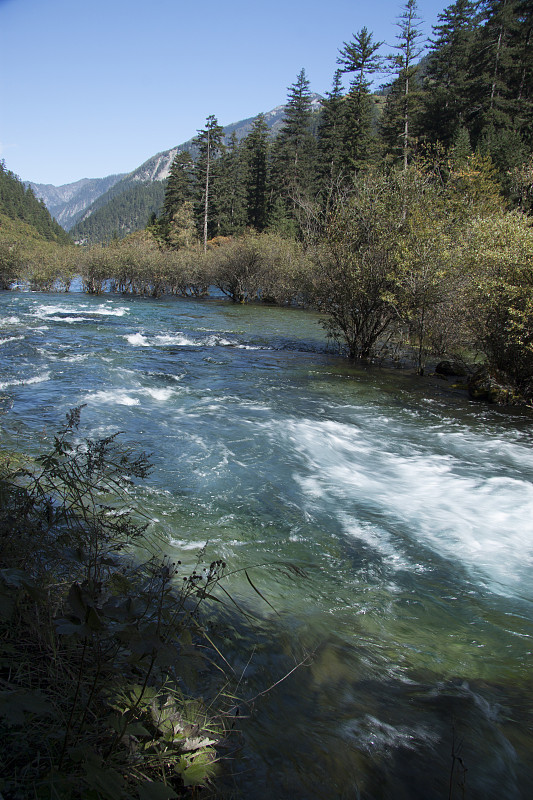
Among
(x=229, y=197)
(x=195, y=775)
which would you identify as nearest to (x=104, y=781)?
(x=195, y=775)

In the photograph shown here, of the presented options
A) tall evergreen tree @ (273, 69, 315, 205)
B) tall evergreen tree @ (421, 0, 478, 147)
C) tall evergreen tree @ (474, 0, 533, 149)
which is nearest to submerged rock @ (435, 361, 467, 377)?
tall evergreen tree @ (474, 0, 533, 149)

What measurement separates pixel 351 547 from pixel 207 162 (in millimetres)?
65204

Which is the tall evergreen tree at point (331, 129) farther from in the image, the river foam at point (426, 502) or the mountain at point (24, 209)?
the mountain at point (24, 209)

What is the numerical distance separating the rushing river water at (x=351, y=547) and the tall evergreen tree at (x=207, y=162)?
49.2 meters

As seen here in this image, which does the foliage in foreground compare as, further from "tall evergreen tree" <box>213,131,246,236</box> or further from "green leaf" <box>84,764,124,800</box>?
"tall evergreen tree" <box>213,131,246,236</box>

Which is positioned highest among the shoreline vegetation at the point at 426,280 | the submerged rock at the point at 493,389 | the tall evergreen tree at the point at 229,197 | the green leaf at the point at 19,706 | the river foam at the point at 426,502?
the tall evergreen tree at the point at 229,197

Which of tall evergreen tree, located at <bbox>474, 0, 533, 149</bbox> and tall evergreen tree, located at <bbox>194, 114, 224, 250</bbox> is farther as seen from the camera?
tall evergreen tree, located at <bbox>194, 114, 224, 250</bbox>

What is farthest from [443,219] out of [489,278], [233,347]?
[233,347]

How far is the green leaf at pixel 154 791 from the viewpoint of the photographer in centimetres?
165

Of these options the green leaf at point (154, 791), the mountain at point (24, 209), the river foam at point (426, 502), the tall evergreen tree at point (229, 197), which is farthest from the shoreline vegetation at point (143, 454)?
the mountain at point (24, 209)

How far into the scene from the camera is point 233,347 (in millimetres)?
17750

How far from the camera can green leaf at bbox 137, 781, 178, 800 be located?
5.42 ft

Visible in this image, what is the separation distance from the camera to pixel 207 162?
61.2 meters

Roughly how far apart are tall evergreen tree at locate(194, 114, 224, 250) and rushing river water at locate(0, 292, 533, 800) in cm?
4917
